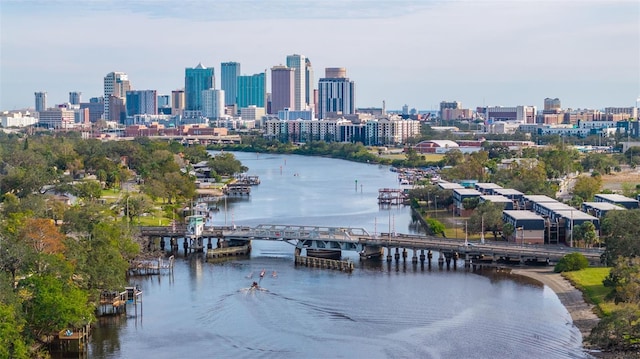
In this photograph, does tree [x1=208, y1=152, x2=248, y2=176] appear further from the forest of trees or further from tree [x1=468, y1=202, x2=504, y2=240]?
tree [x1=468, y1=202, x2=504, y2=240]

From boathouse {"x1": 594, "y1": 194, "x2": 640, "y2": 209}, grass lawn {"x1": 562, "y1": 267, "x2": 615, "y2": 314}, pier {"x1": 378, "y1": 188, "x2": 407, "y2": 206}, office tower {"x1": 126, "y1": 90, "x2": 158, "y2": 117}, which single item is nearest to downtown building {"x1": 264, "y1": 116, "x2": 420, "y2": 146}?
pier {"x1": 378, "y1": 188, "x2": 407, "y2": 206}

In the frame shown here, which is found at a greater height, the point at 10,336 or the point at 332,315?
the point at 10,336

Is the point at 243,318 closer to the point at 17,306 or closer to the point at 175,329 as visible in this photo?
the point at 175,329

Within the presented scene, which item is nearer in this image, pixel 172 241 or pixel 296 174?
pixel 172 241

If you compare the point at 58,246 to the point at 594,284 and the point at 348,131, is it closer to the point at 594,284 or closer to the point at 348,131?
the point at 594,284

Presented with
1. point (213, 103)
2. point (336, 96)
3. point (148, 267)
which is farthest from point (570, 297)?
point (213, 103)

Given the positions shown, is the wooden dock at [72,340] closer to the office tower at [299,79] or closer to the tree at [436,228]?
the tree at [436,228]

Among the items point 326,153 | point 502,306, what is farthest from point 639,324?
point 326,153
